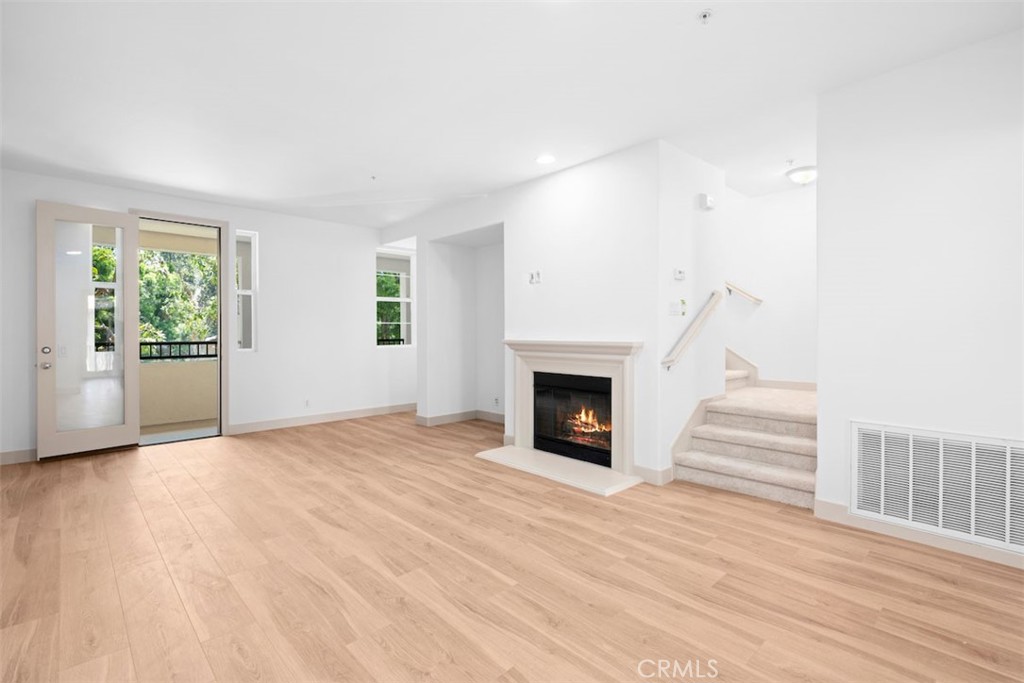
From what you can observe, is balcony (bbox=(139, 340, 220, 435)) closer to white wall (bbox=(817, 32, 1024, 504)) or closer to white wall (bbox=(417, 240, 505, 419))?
white wall (bbox=(417, 240, 505, 419))

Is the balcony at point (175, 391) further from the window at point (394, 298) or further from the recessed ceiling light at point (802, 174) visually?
the recessed ceiling light at point (802, 174)

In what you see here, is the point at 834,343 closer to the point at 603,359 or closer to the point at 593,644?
the point at 603,359

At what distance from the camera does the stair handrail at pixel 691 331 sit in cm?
393

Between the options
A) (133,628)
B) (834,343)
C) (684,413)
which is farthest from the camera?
(684,413)

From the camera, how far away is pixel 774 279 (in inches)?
217

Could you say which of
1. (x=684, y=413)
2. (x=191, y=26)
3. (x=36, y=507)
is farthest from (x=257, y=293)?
(x=684, y=413)

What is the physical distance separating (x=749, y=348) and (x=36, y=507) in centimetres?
673

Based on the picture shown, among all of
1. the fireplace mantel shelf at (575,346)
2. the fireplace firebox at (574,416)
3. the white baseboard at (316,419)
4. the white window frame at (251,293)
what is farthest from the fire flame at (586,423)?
the white window frame at (251,293)

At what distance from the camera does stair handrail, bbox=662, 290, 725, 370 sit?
12.9 feet

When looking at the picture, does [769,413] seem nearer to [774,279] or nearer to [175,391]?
[774,279]

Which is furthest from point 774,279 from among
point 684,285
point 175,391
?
point 175,391

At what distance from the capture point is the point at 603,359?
426 cm

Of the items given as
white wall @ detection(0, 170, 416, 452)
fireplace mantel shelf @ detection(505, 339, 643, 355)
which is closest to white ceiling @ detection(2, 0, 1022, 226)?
white wall @ detection(0, 170, 416, 452)

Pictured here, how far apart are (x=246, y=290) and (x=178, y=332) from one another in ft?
12.9
